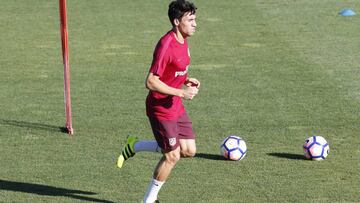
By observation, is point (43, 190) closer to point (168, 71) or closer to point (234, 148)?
point (168, 71)

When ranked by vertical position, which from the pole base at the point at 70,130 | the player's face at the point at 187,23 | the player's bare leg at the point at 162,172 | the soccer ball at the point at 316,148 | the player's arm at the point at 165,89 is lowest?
the player's bare leg at the point at 162,172

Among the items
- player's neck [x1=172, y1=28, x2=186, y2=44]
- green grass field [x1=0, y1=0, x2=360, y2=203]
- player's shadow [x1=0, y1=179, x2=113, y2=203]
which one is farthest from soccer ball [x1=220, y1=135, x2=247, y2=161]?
player's neck [x1=172, y1=28, x2=186, y2=44]

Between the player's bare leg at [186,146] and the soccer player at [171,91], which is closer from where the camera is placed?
the soccer player at [171,91]

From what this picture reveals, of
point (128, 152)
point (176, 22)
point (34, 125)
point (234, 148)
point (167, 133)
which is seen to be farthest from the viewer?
point (34, 125)

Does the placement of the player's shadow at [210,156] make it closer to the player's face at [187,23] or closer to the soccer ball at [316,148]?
the soccer ball at [316,148]

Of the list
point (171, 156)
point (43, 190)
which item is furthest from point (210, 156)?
point (43, 190)

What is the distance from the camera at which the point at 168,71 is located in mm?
10648

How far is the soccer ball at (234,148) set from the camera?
12750 millimetres

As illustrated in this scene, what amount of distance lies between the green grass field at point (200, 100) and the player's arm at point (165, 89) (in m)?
1.70

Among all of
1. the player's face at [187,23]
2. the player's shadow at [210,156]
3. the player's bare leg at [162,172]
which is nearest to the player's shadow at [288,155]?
the player's shadow at [210,156]

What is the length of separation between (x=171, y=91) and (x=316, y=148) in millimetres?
3363

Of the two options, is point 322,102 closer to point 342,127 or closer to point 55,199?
point 342,127

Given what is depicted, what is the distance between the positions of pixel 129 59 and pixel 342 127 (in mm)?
6379

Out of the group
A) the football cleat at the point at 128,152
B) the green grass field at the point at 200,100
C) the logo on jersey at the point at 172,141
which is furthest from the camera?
the football cleat at the point at 128,152
